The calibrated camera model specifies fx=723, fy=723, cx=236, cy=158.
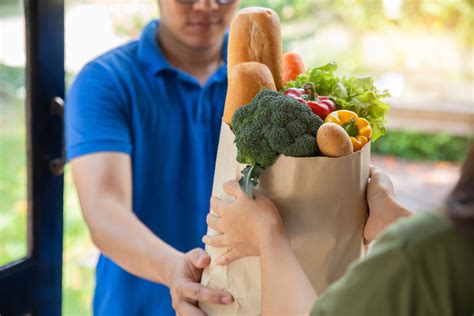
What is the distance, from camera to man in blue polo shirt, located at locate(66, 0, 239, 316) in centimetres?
185

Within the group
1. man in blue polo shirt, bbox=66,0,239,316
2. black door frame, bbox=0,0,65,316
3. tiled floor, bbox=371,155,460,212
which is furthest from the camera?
tiled floor, bbox=371,155,460,212

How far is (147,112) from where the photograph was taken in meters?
2.01

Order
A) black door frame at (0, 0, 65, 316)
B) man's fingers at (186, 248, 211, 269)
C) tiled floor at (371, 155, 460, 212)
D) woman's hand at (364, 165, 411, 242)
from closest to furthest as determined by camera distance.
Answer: woman's hand at (364, 165, 411, 242)
man's fingers at (186, 248, 211, 269)
black door frame at (0, 0, 65, 316)
tiled floor at (371, 155, 460, 212)

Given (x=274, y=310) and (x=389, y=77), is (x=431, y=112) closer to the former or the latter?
(x=389, y=77)

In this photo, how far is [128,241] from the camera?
1.80m

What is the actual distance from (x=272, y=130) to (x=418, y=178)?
5621 mm

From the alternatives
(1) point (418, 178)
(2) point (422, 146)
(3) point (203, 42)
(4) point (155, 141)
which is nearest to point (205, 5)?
(3) point (203, 42)

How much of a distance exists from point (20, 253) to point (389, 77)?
5.38 meters

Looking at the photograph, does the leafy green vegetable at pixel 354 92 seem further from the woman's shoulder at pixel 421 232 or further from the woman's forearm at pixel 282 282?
the woman's shoulder at pixel 421 232

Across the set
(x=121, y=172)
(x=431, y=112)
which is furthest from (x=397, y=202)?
(x=431, y=112)

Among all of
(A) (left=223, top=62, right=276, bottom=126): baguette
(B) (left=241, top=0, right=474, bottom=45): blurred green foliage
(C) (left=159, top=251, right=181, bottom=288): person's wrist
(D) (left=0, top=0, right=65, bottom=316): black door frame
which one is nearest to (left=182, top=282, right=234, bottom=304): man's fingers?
(C) (left=159, top=251, right=181, bottom=288): person's wrist

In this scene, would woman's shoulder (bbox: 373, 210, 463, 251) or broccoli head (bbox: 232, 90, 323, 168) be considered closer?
woman's shoulder (bbox: 373, 210, 463, 251)

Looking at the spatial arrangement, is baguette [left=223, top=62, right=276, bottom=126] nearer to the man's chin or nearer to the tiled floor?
the man's chin

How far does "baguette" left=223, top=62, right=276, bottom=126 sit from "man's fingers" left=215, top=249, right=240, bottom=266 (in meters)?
0.28
